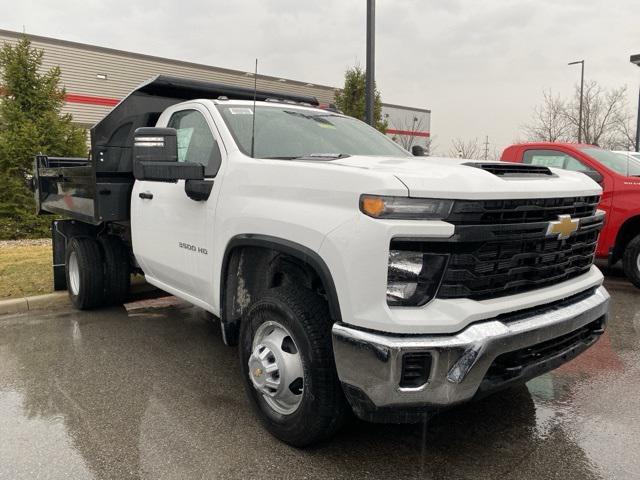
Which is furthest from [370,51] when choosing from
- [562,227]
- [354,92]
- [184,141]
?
[354,92]

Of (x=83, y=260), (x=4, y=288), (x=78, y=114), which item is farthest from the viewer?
(x=78, y=114)

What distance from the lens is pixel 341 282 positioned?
2.40m

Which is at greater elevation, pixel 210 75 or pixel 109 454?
pixel 210 75

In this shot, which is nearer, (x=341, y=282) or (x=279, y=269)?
(x=341, y=282)

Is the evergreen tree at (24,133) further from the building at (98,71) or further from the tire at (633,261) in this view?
the tire at (633,261)

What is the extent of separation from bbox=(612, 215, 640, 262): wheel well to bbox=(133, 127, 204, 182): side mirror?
573cm

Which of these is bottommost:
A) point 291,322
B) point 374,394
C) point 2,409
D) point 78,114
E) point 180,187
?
point 2,409

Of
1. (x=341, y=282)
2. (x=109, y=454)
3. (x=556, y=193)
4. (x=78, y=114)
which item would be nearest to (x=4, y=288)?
(x=109, y=454)

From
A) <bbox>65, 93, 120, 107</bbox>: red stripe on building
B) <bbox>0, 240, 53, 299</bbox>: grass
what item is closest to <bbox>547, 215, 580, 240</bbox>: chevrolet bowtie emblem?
<bbox>0, 240, 53, 299</bbox>: grass

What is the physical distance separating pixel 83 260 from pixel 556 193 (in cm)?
462

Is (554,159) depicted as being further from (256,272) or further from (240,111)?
(256,272)

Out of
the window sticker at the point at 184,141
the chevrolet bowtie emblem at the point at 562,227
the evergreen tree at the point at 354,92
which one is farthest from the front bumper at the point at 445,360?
the evergreen tree at the point at 354,92

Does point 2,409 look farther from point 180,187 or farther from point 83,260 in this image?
point 83,260

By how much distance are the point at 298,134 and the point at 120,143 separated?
2173 mm
